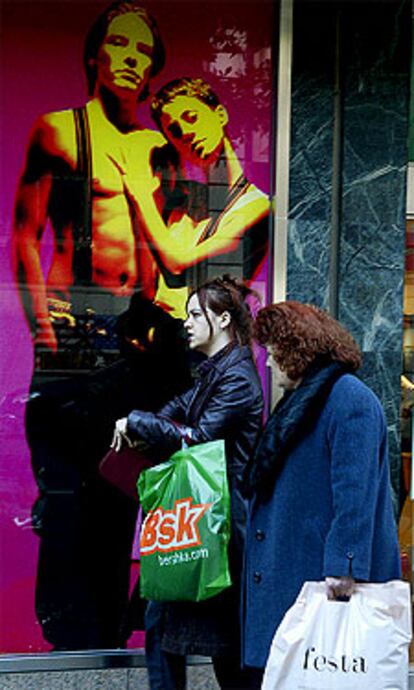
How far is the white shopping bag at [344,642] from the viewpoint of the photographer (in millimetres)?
2996

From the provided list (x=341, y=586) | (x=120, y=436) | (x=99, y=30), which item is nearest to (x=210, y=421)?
(x=120, y=436)

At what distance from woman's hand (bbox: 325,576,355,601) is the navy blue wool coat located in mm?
31

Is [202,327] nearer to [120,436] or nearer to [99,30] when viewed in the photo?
[120,436]

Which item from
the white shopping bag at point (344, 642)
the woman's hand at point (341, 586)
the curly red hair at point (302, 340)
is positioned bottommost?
the white shopping bag at point (344, 642)

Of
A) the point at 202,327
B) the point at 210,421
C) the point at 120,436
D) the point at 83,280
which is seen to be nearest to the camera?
the point at 210,421

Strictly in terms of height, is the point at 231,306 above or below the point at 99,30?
below

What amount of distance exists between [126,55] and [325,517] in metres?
2.71

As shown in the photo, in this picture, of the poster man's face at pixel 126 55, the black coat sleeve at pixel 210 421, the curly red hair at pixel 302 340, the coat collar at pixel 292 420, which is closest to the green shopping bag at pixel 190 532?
the black coat sleeve at pixel 210 421

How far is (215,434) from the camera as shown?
12.2 ft

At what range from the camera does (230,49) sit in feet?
15.8

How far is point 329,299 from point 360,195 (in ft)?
1.82

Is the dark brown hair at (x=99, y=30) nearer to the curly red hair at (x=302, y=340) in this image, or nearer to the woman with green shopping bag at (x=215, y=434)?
the woman with green shopping bag at (x=215, y=434)

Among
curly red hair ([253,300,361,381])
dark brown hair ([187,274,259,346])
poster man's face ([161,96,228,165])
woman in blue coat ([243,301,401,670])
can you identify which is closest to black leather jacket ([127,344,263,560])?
dark brown hair ([187,274,259,346])

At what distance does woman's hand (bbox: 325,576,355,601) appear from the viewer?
3094 millimetres
